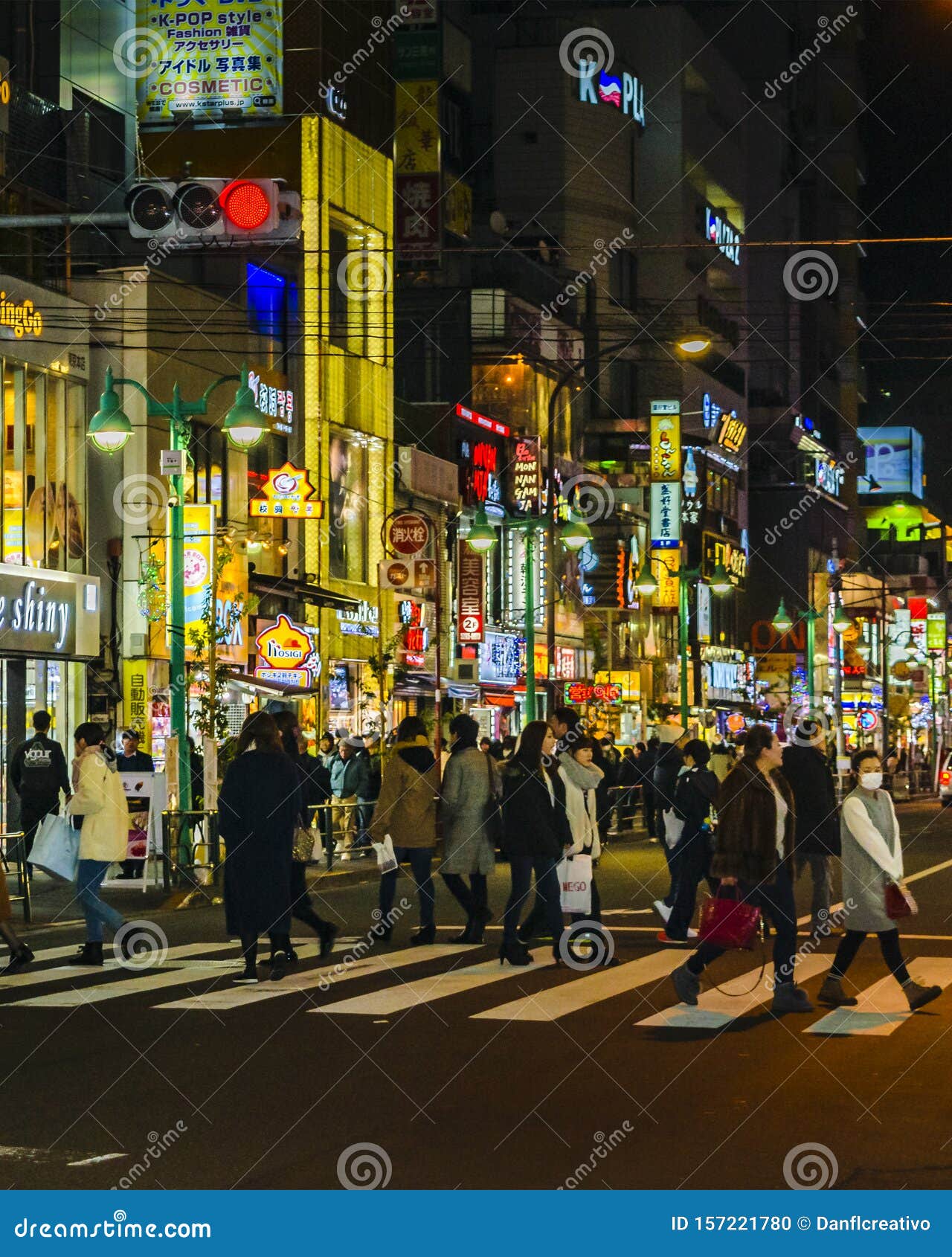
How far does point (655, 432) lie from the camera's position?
72.1 metres

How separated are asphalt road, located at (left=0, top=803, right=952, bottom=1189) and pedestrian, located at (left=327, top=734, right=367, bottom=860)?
1082 centimetres

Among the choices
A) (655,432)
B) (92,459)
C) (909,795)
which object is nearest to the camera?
(92,459)

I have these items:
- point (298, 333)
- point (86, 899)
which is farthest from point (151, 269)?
point (86, 899)

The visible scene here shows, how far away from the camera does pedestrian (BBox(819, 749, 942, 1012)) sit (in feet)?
42.1

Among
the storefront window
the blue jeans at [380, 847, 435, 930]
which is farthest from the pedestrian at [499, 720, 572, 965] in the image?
the storefront window

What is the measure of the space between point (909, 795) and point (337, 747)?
107ft

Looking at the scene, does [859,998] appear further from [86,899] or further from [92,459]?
[92,459]

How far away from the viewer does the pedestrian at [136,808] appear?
22609 millimetres
